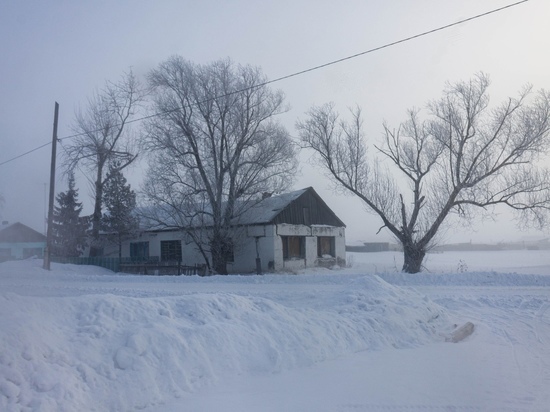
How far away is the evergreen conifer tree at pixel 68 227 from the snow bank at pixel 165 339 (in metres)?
39.9

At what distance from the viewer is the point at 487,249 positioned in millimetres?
76500

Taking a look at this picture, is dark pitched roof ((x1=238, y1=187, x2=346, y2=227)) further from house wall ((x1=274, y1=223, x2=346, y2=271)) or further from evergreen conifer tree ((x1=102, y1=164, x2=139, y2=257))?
evergreen conifer tree ((x1=102, y1=164, x2=139, y2=257))

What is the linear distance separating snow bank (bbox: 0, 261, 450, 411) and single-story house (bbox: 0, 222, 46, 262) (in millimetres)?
42479

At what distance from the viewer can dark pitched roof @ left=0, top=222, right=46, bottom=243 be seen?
154ft

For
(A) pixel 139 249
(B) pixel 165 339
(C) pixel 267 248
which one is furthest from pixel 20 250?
(B) pixel 165 339

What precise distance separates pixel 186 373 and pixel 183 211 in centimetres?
2468

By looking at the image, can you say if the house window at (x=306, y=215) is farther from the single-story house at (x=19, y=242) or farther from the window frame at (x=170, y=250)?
the single-story house at (x=19, y=242)

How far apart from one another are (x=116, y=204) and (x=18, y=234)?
1249cm

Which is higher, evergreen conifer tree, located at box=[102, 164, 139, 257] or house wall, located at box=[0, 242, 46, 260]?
evergreen conifer tree, located at box=[102, 164, 139, 257]

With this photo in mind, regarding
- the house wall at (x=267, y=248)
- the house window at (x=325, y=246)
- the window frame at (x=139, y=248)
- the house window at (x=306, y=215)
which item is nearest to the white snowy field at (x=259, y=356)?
the house wall at (x=267, y=248)

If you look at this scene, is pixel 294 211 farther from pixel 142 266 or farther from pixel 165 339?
pixel 165 339

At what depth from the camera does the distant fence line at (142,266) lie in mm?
31058

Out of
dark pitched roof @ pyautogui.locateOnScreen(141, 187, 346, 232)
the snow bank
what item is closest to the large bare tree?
dark pitched roof @ pyautogui.locateOnScreen(141, 187, 346, 232)

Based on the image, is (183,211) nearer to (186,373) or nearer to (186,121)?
(186,121)
